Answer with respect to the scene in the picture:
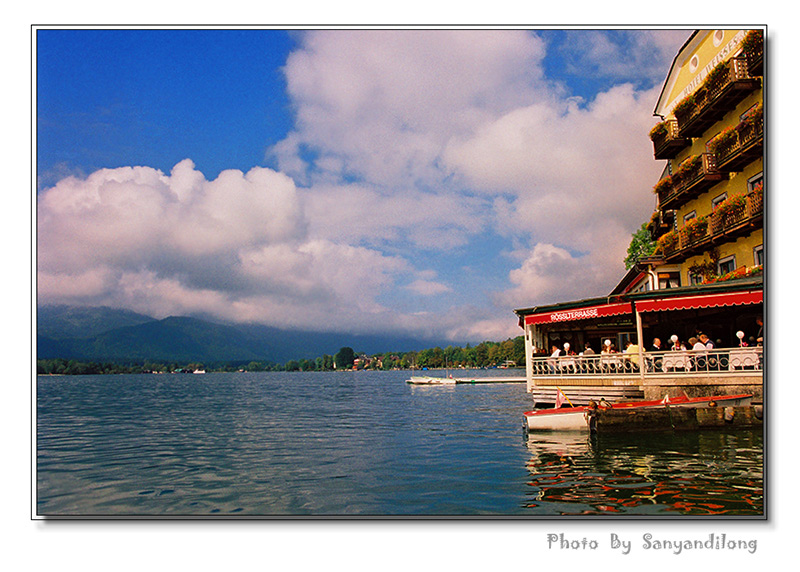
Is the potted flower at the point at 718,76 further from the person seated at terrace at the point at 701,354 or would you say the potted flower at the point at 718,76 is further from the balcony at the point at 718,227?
the person seated at terrace at the point at 701,354

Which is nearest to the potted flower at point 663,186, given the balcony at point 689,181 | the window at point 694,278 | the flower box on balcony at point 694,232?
the balcony at point 689,181

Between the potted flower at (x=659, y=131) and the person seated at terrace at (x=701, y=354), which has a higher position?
the potted flower at (x=659, y=131)

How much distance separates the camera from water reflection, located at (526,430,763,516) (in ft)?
A: 31.1

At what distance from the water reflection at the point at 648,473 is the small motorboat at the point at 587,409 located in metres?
0.30

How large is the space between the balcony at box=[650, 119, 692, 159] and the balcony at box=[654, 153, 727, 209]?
125 centimetres

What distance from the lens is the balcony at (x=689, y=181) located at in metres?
21.8

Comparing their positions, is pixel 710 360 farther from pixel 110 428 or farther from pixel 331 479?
pixel 110 428

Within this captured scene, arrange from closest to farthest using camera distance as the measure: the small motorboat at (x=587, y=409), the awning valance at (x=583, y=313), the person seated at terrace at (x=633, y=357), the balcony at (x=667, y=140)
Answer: the small motorboat at (x=587, y=409) < the awning valance at (x=583, y=313) < the person seated at terrace at (x=633, y=357) < the balcony at (x=667, y=140)

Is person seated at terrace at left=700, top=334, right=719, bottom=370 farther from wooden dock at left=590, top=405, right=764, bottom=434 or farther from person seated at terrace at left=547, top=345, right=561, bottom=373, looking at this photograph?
person seated at terrace at left=547, top=345, right=561, bottom=373

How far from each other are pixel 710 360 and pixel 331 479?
38.7 feet

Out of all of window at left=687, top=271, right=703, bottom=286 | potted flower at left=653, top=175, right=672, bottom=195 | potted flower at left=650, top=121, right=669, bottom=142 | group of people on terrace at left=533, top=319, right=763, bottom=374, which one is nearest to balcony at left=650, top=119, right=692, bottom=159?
potted flower at left=650, top=121, right=669, bottom=142
